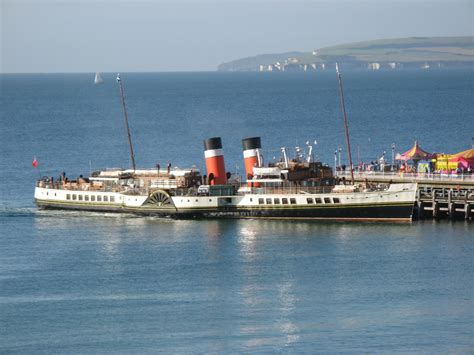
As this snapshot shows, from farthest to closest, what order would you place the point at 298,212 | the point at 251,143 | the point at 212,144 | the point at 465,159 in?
1. the point at 251,143
2. the point at 212,144
3. the point at 465,159
4. the point at 298,212

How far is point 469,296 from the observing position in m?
66.2

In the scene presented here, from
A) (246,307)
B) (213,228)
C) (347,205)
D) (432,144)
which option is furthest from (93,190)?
(432,144)

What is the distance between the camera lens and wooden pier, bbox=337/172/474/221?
87.8m

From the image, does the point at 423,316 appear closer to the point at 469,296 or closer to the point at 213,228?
the point at 469,296

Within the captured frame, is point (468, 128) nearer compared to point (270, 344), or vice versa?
point (270, 344)

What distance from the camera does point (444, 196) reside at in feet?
292

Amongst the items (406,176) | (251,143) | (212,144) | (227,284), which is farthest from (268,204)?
(227,284)

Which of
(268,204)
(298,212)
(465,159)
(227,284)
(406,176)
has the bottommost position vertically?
(227,284)

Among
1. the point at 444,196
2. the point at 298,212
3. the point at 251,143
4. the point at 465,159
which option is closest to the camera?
the point at 444,196

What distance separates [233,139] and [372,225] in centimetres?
6290

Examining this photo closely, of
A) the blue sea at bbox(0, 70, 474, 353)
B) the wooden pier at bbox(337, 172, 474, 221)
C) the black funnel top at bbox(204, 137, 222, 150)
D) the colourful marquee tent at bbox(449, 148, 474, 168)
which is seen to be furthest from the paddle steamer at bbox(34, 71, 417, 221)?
the colourful marquee tent at bbox(449, 148, 474, 168)

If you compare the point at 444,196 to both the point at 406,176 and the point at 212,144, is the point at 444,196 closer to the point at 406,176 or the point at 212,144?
the point at 406,176

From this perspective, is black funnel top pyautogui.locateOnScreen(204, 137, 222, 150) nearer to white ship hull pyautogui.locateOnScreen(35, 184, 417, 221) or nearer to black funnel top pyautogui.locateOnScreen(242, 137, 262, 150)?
black funnel top pyautogui.locateOnScreen(242, 137, 262, 150)

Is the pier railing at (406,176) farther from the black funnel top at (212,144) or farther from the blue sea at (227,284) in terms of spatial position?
the black funnel top at (212,144)
